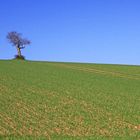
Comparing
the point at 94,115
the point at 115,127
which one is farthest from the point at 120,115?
the point at 115,127

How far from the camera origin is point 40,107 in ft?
73.4

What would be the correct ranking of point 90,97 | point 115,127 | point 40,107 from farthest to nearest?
point 90,97 < point 40,107 < point 115,127

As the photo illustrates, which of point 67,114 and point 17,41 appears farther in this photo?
point 17,41

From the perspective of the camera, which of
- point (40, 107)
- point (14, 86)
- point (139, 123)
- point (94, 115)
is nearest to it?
point (139, 123)

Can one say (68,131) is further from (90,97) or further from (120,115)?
(90,97)

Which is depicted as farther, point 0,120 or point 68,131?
point 0,120

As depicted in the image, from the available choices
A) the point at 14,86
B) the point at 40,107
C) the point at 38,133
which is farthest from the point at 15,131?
the point at 14,86

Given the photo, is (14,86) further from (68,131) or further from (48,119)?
(68,131)

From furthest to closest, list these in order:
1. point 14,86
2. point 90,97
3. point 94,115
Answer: point 14,86, point 90,97, point 94,115

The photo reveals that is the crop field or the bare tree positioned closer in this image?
the crop field

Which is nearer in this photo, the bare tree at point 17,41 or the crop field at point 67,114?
the crop field at point 67,114

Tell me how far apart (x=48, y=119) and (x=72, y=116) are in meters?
1.43

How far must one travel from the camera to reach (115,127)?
18.5 metres

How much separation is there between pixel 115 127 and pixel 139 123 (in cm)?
169
